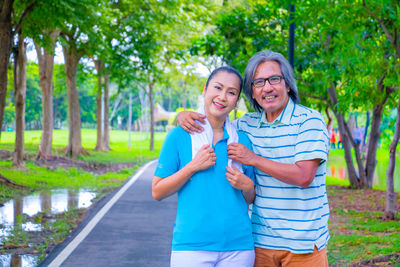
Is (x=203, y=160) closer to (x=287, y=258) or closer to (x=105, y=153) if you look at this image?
(x=287, y=258)

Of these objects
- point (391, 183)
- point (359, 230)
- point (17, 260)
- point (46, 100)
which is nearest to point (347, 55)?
point (391, 183)

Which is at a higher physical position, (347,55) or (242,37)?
(242,37)

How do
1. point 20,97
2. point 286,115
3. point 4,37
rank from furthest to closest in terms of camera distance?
point 20,97 < point 4,37 < point 286,115

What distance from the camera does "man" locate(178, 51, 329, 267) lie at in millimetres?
2727

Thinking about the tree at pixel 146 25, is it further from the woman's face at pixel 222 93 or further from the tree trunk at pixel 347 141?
the woman's face at pixel 222 93

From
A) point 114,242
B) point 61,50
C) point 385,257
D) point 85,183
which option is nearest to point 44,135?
point 61,50

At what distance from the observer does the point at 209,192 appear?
269 centimetres

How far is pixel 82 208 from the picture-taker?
10.3m

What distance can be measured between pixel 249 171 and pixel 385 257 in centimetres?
408

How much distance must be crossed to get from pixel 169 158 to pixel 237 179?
39 cm

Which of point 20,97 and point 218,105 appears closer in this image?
point 218,105

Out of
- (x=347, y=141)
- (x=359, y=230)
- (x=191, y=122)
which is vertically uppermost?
(x=191, y=122)

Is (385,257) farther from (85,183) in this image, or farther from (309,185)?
(85,183)

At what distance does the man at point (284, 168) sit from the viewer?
107 inches
